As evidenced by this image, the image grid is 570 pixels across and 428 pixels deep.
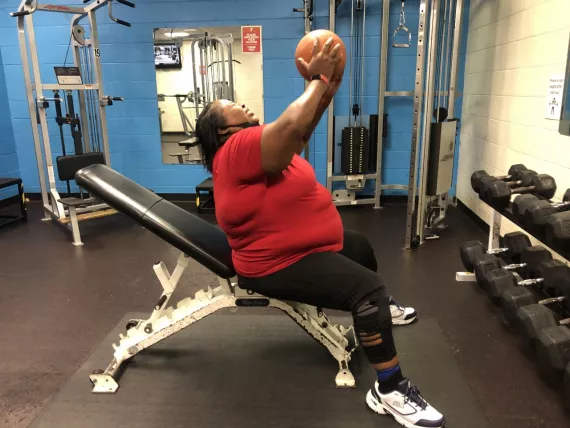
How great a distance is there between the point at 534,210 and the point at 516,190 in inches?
15.0

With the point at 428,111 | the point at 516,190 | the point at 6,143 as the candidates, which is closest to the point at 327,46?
the point at 516,190

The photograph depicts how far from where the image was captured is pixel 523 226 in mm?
1936

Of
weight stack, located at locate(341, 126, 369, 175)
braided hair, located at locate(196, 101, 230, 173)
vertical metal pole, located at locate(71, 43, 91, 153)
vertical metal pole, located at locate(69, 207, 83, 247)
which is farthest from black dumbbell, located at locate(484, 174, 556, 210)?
vertical metal pole, located at locate(71, 43, 91, 153)

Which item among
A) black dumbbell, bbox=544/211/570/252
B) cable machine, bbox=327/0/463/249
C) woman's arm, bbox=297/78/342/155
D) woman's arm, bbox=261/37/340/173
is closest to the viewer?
woman's arm, bbox=261/37/340/173

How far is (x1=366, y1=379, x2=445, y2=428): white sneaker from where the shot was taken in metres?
1.41

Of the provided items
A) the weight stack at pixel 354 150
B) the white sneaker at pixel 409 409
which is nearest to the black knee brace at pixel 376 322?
the white sneaker at pixel 409 409

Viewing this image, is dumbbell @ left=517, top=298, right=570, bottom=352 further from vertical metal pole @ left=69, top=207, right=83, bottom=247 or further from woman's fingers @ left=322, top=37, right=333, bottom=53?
vertical metal pole @ left=69, top=207, right=83, bottom=247

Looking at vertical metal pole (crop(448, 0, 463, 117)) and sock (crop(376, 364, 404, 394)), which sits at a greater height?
vertical metal pole (crop(448, 0, 463, 117))

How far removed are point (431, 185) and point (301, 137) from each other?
2139mm

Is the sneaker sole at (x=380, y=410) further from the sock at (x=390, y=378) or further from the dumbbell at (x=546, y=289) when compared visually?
the dumbbell at (x=546, y=289)

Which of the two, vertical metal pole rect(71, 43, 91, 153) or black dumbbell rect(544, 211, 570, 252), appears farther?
vertical metal pole rect(71, 43, 91, 153)

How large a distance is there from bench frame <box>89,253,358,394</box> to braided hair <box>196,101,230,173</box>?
484 mm

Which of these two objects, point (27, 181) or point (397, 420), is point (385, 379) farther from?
point (27, 181)

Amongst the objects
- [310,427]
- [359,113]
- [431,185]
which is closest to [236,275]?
[310,427]
